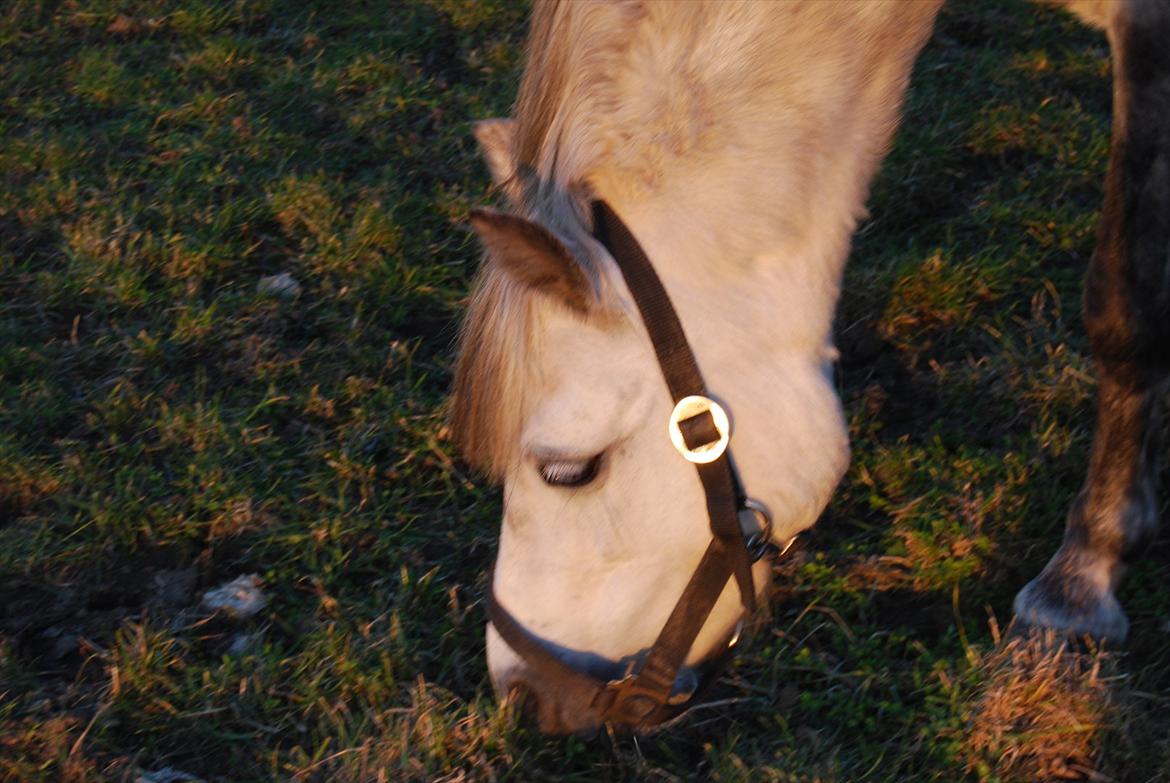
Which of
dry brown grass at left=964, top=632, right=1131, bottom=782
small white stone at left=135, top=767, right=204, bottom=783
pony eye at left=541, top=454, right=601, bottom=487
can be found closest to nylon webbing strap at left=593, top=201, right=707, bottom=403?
pony eye at left=541, top=454, right=601, bottom=487

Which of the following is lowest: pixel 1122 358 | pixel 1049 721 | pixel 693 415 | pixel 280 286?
pixel 280 286

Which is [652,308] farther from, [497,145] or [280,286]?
[280,286]

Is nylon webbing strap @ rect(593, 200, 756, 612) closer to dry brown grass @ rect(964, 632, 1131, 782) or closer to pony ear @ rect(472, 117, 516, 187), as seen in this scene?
pony ear @ rect(472, 117, 516, 187)

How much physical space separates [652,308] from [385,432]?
55.4 inches

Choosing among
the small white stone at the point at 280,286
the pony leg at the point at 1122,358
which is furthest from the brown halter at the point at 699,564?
the small white stone at the point at 280,286

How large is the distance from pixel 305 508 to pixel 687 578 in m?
1.22

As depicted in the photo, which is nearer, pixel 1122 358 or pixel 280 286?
pixel 1122 358

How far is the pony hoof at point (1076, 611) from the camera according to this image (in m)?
2.43

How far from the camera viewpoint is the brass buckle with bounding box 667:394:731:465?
192 cm

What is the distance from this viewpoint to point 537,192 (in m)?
2.00

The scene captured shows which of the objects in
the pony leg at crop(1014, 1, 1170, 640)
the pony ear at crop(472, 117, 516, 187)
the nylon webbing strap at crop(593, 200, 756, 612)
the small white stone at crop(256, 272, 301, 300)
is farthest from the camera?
the small white stone at crop(256, 272, 301, 300)

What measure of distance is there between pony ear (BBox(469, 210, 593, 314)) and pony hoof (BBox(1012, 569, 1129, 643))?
1263 millimetres

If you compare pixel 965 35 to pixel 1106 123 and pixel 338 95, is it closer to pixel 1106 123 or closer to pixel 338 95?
pixel 1106 123

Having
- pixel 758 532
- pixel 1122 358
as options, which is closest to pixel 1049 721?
pixel 758 532
